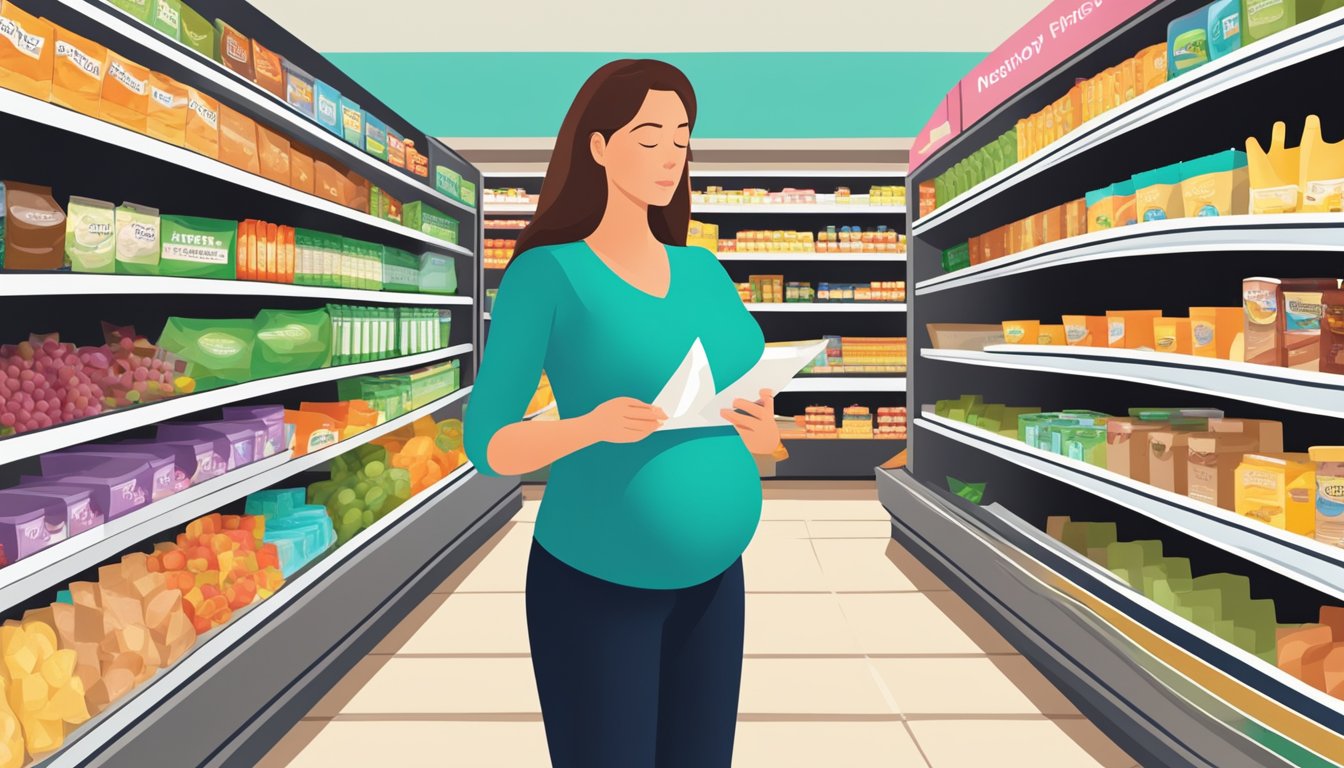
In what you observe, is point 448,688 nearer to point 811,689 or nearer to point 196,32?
point 811,689

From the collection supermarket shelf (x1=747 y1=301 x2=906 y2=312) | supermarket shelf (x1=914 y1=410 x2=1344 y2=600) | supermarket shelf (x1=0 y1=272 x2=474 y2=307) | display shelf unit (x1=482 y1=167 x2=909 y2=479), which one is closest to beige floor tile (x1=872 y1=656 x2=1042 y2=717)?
supermarket shelf (x1=914 y1=410 x2=1344 y2=600)

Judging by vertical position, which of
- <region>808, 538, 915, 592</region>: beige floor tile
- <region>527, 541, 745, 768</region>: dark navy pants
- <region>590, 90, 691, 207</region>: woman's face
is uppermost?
<region>590, 90, 691, 207</region>: woman's face

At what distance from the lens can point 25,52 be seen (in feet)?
5.82

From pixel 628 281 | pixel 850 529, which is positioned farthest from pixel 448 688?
pixel 850 529

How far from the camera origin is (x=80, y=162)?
2.57 m

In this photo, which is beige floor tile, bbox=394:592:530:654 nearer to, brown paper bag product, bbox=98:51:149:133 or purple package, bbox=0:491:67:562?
purple package, bbox=0:491:67:562

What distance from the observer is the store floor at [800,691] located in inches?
99.2

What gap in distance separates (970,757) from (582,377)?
2.04 m

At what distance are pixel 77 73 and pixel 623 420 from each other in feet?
5.82

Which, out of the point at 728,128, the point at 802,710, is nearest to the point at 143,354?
the point at 802,710

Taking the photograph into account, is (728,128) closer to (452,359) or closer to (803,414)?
(803,414)

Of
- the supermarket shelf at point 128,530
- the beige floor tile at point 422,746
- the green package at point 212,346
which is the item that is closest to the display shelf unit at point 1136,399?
the beige floor tile at point 422,746

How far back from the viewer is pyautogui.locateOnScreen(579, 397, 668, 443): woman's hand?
1.08 m

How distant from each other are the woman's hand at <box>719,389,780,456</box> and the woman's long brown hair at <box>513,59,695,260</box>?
0.35 m
